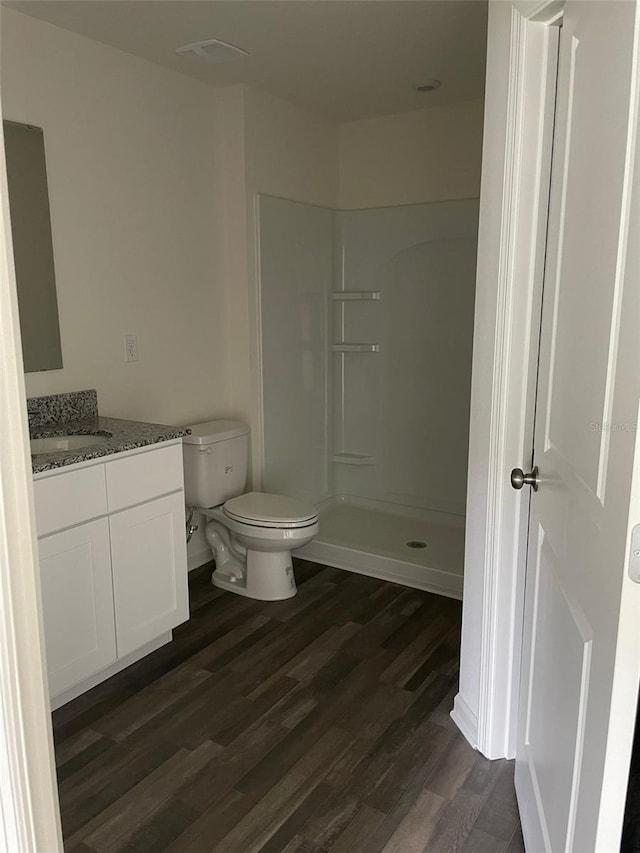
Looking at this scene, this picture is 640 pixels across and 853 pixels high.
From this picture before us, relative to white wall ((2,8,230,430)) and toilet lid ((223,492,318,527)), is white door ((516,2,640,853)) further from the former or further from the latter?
white wall ((2,8,230,430))

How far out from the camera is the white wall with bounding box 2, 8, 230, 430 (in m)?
2.54

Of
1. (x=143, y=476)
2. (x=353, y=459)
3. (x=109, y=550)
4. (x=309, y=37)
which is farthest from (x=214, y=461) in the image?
(x=309, y=37)

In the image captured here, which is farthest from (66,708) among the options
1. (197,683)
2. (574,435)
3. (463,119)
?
(463,119)

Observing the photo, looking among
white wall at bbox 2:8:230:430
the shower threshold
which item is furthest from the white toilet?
the shower threshold

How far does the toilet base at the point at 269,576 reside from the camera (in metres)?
3.09

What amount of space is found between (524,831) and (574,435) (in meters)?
1.08

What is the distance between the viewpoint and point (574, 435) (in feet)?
4.16

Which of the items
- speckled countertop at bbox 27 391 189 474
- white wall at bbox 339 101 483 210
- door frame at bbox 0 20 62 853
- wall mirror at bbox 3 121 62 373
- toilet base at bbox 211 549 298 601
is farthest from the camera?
white wall at bbox 339 101 483 210

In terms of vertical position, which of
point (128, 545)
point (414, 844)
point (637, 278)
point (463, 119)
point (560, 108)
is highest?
point (463, 119)

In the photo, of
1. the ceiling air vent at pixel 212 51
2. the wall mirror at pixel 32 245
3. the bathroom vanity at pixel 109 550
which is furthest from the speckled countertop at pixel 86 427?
the ceiling air vent at pixel 212 51

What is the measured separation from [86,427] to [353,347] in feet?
6.33

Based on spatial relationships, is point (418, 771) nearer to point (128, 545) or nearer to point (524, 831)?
point (524, 831)

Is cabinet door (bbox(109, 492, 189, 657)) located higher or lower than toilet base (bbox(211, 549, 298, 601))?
higher

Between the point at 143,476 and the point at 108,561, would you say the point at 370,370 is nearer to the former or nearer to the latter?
the point at 143,476
